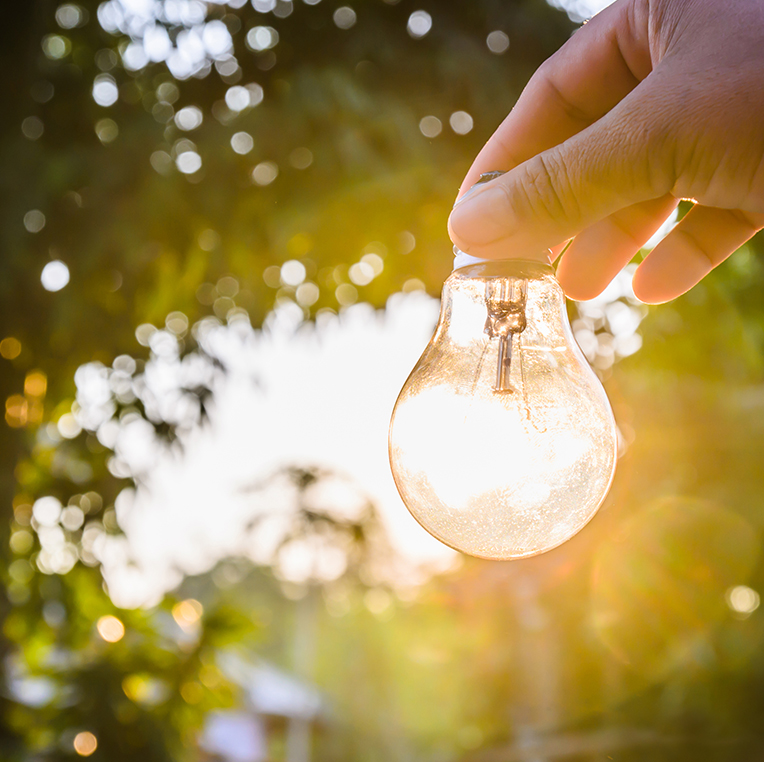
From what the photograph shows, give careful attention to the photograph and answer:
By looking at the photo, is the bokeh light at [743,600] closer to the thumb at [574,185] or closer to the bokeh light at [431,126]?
the bokeh light at [431,126]

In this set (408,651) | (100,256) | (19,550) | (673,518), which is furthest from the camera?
(408,651)

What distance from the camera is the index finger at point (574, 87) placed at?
23.4 inches

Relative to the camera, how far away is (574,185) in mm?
469

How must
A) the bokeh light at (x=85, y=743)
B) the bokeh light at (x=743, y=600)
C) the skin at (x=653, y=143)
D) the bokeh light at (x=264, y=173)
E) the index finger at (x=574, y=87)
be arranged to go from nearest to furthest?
1. the skin at (x=653, y=143)
2. the index finger at (x=574, y=87)
3. the bokeh light at (x=85, y=743)
4. the bokeh light at (x=264, y=173)
5. the bokeh light at (x=743, y=600)

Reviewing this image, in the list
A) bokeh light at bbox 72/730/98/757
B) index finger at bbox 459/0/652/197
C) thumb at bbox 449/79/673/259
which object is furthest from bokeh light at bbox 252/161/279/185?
bokeh light at bbox 72/730/98/757

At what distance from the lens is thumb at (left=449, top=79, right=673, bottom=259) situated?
0.44 metres

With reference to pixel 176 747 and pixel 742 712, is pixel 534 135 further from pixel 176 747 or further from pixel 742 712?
pixel 742 712

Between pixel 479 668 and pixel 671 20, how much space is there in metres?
10.0

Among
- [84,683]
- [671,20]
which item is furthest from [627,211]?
[84,683]

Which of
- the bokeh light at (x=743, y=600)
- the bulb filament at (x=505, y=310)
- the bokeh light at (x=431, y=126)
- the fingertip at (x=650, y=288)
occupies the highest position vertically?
the bokeh light at (x=431, y=126)

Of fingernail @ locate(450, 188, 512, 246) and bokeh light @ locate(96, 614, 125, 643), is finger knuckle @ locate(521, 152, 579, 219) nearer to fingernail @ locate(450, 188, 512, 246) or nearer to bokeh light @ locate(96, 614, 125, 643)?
fingernail @ locate(450, 188, 512, 246)

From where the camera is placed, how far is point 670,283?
0.66 metres

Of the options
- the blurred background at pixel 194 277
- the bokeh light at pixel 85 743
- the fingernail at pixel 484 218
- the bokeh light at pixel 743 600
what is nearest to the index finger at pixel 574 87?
the fingernail at pixel 484 218

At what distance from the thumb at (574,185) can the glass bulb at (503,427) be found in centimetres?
3
